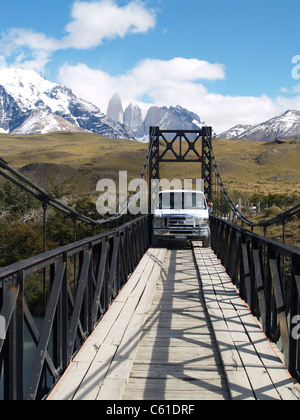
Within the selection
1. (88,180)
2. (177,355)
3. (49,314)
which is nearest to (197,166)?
(88,180)

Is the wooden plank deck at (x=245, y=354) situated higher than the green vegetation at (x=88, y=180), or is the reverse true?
the green vegetation at (x=88, y=180)

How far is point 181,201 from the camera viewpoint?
13.9 m

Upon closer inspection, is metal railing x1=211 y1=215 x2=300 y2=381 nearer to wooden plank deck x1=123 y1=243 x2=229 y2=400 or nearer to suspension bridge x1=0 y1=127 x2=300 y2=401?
suspension bridge x1=0 y1=127 x2=300 y2=401

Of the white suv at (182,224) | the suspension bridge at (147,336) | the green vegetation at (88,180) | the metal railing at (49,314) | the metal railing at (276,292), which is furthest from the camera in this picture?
the green vegetation at (88,180)

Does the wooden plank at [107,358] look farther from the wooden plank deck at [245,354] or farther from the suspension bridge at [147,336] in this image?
the wooden plank deck at [245,354]

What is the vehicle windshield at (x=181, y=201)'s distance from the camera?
13695 millimetres

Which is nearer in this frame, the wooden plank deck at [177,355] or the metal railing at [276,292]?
the wooden plank deck at [177,355]

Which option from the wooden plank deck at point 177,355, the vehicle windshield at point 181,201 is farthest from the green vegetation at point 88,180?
the wooden plank deck at point 177,355

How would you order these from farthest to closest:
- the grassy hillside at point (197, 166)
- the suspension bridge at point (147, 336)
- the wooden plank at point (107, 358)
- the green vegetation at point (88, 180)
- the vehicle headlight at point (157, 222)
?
the grassy hillside at point (197, 166), the green vegetation at point (88, 180), the vehicle headlight at point (157, 222), the wooden plank at point (107, 358), the suspension bridge at point (147, 336)

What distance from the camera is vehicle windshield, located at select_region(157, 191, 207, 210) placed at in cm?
1370

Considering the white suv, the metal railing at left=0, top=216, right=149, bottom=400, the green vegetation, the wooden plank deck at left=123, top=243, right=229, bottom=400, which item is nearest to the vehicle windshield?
the white suv

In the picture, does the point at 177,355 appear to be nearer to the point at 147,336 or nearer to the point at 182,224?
the point at 147,336
